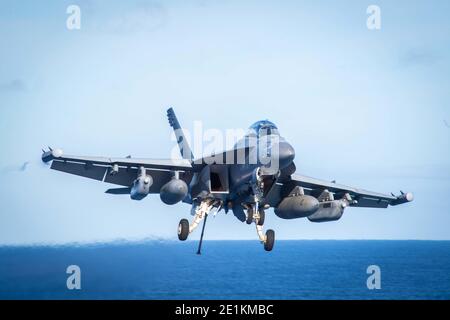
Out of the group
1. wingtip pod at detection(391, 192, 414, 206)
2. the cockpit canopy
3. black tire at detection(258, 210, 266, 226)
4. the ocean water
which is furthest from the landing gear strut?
the ocean water

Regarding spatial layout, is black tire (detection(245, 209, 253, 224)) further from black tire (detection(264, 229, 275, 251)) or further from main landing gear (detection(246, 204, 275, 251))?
black tire (detection(264, 229, 275, 251))

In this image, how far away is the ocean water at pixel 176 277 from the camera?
37.5 metres

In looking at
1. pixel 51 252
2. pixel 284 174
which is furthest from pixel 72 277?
pixel 51 252

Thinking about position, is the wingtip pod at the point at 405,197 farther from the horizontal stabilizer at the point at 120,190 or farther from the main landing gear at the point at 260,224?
the horizontal stabilizer at the point at 120,190

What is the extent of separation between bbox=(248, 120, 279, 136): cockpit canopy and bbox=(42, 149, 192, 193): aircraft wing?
345cm

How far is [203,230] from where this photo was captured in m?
22.4

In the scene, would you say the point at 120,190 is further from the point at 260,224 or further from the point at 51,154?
the point at 260,224

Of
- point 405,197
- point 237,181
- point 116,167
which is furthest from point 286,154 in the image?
point 405,197

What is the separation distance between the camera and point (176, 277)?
93.0 metres

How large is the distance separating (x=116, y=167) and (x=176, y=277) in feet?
247

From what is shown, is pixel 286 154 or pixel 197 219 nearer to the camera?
pixel 286 154

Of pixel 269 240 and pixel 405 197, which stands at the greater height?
pixel 405 197

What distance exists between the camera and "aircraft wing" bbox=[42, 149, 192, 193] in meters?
20.4

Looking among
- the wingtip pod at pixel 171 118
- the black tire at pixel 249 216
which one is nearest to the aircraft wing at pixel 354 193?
the black tire at pixel 249 216
